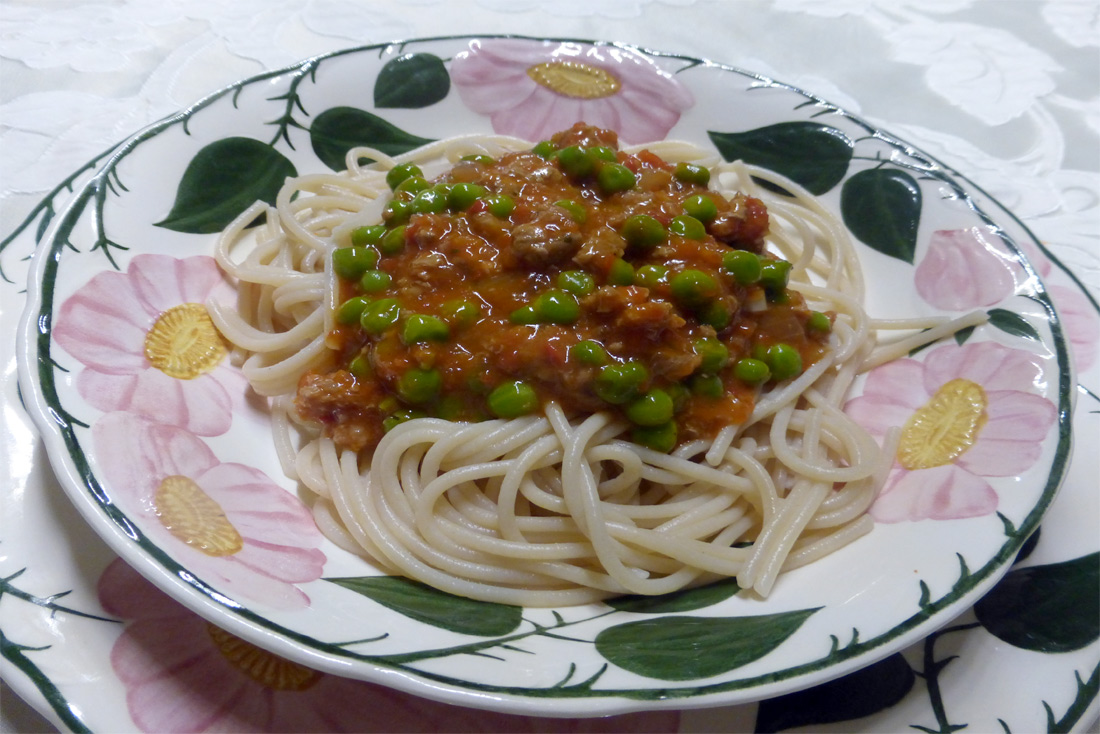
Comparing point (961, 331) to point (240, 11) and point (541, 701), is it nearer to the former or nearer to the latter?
point (541, 701)

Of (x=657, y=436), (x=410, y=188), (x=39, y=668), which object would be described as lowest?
(x=39, y=668)

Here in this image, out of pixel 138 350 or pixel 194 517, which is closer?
pixel 194 517

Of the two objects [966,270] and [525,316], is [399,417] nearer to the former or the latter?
[525,316]

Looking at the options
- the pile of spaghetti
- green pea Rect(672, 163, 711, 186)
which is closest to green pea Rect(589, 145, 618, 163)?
the pile of spaghetti

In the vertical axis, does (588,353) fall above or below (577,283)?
below

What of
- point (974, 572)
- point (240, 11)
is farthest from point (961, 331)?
point (240, 11)

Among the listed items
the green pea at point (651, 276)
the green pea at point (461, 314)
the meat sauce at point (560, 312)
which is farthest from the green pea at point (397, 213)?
the green pea at point (651, 276)

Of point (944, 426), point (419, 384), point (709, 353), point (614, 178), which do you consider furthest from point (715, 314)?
point (419, 384)
